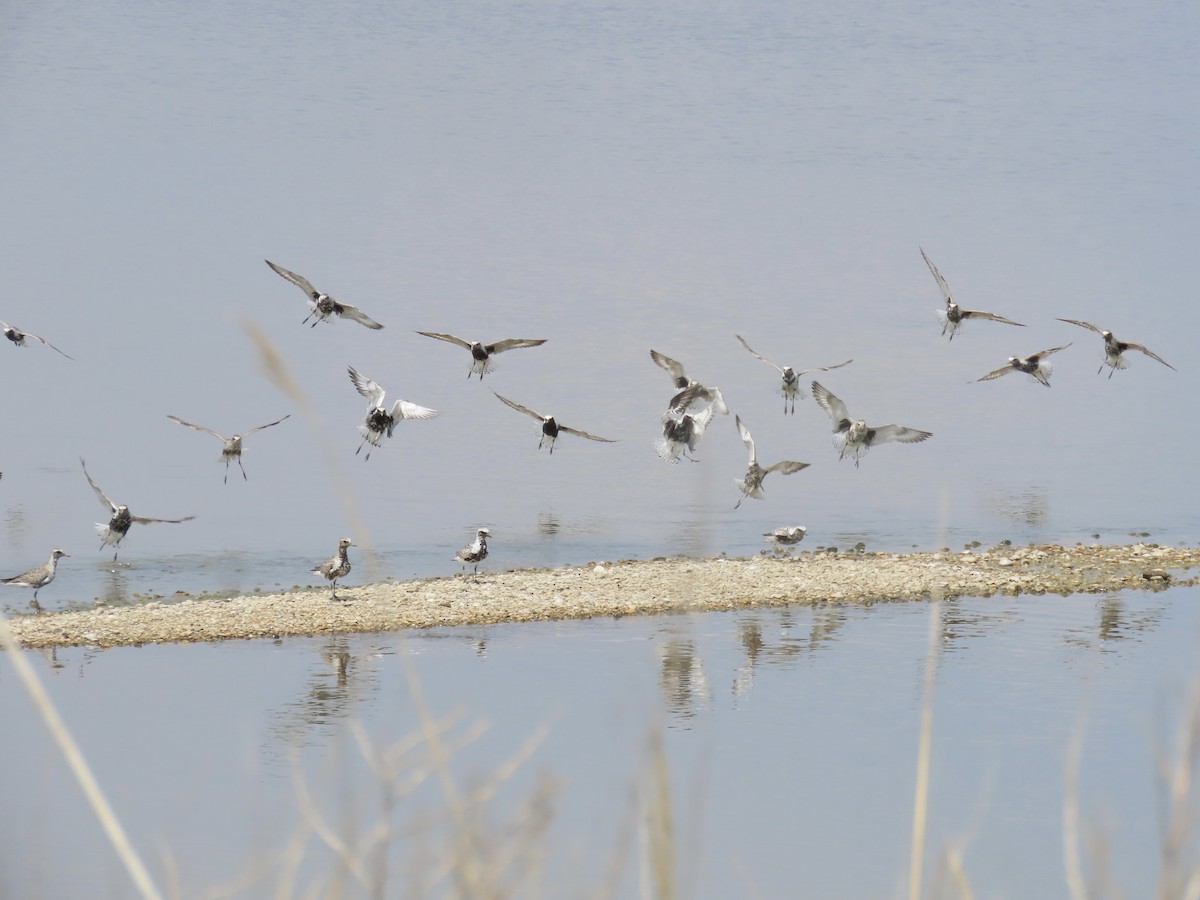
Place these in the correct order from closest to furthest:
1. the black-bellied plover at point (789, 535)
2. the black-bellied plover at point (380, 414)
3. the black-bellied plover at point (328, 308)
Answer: the black-bellied plover at point (328, 308), the black-bellied plover at point (380, 414), the black-bellied plover at point (789, 535)

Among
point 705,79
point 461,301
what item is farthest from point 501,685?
point 705,79

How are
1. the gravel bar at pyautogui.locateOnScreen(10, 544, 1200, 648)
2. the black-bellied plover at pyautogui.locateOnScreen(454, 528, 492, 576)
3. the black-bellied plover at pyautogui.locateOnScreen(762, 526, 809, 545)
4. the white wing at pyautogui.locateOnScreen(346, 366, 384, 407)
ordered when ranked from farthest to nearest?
the black-bellied plover at pyautogui.locateOnScreen(762, 526, 809, 545), the white wing at pyautogui.locateOnScreen(346, 366, 384, 407), the black-bellied plover at pyautogui.locateOnScreen(454, 528, 492, 576), the gravel bar at pyautogui.locateOnScreen(10, 544, 1200, 648)

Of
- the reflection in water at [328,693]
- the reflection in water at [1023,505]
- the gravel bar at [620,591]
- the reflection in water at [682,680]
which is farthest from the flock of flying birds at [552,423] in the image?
the reflection in water at [682,680]

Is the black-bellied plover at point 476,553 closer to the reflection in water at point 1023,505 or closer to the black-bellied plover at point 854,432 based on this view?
the black-bellied plover at point 854,432

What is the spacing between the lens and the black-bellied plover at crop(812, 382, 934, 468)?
79.7ft

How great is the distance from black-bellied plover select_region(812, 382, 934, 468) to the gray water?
2057 millimetres

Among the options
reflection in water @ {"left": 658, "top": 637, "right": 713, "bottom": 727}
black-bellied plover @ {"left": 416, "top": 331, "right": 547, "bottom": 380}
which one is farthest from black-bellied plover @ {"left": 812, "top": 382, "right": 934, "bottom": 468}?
reflection in water @ {"left": 658, "top": 637, "right": 713, "bottom": 727}

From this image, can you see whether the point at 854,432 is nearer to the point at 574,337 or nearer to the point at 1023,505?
the point at 1023,505

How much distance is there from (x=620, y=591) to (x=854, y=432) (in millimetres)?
4845

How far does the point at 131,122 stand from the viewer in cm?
8169

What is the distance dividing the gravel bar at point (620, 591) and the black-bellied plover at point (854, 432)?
5.61 feet

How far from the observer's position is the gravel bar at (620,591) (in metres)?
20.3

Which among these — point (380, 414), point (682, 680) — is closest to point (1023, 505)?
point (380, 414)

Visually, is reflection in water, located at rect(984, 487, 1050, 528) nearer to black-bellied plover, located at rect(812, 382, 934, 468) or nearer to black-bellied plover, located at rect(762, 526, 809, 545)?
black-bellied plover, located at rect(812, 382, 934, 468)
